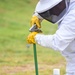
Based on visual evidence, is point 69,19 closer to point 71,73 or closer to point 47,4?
point 47,4

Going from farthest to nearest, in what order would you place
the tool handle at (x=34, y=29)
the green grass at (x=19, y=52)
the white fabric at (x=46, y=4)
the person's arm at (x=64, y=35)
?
the green grass at (x=19, y=52), the tool handle at (x=34, y=29), the white fabric at (x=46, y=4), the person's arm at (x=64, y=35)

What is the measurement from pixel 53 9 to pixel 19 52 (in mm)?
7204

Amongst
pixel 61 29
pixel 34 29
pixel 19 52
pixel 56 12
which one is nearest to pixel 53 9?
pixel 56 12

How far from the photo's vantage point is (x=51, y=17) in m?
4.72

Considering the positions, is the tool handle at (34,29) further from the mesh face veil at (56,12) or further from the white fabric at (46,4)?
the white fabric at (46,4)

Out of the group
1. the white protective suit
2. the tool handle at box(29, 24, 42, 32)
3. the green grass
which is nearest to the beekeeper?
the white protective suit

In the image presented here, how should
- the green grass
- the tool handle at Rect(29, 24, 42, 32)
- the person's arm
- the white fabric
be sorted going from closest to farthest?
1. the person's arm
2. the white fabric
3. the tool handle at Rect(29, 24, 42, 32)
4. the green grass

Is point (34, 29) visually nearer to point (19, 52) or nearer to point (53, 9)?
point (53, 9)

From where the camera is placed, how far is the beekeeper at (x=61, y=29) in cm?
437

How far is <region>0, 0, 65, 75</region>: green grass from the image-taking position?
9389 mm

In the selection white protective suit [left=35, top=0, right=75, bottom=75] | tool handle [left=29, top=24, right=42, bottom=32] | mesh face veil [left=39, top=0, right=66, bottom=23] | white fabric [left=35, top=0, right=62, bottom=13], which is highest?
white fabric [left=35, top=0, right=62, bottom=13]

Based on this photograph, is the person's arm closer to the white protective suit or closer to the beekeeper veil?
the white protective suit

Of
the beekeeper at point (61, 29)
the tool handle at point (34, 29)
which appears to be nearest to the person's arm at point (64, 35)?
the beekeeper at point (61, 29)

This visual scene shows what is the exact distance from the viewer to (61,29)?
14.4 feet
